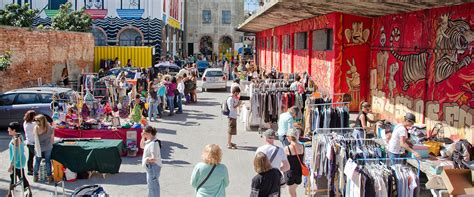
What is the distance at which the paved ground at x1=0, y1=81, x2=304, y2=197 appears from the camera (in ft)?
38.7

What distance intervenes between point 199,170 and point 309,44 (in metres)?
18.0

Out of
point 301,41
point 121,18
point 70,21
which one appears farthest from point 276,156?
point 121,18

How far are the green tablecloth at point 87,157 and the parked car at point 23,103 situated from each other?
20.6 feet

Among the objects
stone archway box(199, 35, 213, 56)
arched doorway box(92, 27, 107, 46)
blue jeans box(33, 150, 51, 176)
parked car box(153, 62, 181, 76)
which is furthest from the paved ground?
stone archway box(199, 35, 213, 56)

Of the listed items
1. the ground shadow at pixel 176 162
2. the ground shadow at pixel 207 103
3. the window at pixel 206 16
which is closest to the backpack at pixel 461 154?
the ground shadow at pixel 176 162

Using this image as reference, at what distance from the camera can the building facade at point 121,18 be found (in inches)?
1802

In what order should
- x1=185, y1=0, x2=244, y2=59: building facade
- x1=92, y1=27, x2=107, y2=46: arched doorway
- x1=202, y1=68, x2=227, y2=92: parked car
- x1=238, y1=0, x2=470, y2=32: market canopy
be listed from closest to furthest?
1. x1=238, y1=0, x2=470, y2=32: market canopy
2. x1=202, y1=68, x2=227, y2=92: parked car
3. x1=92, y1=27, x2=107, y2=46: arched doorway
4. x1=185, y1=0, x2=244, y2=59: building facade

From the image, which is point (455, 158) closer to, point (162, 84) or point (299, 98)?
point (299, 98)

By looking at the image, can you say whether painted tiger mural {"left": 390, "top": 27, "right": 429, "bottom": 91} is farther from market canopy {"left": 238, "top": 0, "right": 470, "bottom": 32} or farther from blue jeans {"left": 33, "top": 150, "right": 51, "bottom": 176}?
blue jeans {"left": 33, "top": 150, "right": 51, "bottom": 176}

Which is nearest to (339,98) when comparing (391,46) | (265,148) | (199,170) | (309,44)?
(391,46)

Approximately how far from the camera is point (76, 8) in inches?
1807

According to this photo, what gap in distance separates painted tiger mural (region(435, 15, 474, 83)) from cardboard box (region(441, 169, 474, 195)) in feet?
17.4

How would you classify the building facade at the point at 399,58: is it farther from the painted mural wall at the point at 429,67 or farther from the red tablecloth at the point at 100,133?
the red tablecloth at the point at 100,133

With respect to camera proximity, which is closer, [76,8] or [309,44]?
[309,44]
